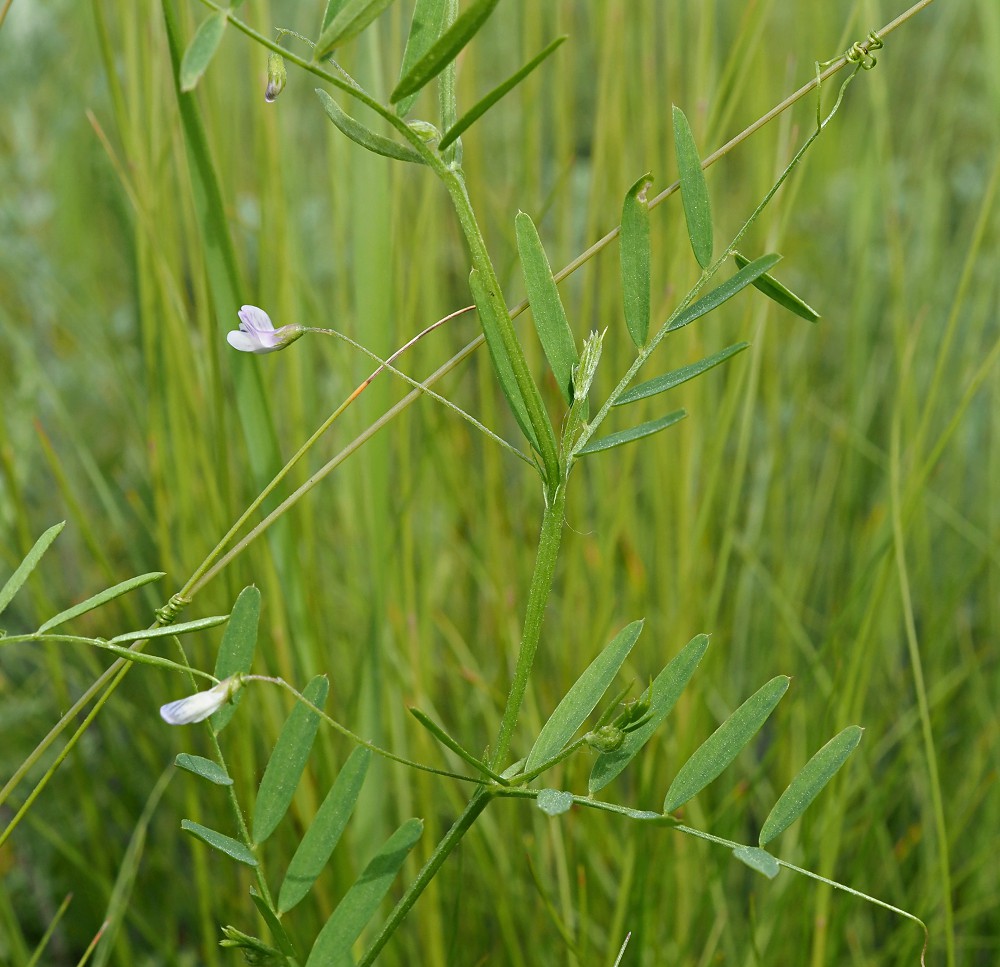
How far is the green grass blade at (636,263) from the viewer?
1.43ft

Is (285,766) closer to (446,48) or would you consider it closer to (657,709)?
(657,709)

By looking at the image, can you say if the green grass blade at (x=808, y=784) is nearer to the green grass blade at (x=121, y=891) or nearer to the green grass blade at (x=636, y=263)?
the green grass blade at (x=636, y=263)

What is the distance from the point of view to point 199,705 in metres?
0.37

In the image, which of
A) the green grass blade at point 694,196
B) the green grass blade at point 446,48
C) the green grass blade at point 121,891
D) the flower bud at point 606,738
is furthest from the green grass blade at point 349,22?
the green grass blade at point 121,891

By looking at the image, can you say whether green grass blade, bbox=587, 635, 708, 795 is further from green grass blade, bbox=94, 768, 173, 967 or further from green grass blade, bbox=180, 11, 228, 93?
green grass blade, bbox=94, 768, 173, 967

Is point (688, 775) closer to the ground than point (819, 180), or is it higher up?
closer to the ground

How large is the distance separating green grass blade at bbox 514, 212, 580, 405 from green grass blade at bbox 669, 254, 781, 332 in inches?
1.6

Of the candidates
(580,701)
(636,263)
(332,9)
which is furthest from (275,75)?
(580,701)

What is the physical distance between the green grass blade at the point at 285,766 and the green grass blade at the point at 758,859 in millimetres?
175

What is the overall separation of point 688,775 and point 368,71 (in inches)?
19.1

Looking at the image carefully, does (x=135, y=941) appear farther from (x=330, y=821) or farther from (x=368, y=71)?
(x=368, y=71)

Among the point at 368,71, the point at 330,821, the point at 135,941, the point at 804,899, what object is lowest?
the point at 135,941

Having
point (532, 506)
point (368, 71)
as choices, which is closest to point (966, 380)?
point (532, 506)

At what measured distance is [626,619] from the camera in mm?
975
